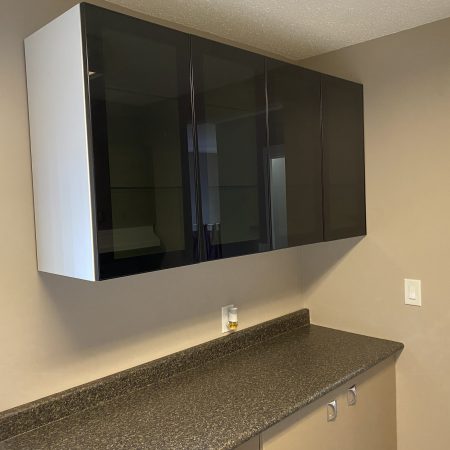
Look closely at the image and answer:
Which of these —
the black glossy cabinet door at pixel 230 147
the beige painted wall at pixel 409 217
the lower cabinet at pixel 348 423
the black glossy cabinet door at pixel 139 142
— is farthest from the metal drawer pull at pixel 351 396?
the black glossy cabinet door at pixel 139 142

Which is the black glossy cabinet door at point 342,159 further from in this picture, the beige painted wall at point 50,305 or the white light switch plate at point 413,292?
the beige painted wall at point 50,305

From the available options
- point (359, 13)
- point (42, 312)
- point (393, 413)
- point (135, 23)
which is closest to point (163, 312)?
point (42, 312)

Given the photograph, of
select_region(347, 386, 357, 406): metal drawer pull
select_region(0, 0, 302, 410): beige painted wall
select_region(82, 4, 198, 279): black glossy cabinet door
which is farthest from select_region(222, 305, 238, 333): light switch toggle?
select_region(82, 4, 198, 279): black glossy cabinet door

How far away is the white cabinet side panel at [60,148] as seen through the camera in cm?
128

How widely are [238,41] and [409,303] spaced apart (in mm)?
1518

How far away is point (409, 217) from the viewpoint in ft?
6.94

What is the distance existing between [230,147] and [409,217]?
3.29 ft

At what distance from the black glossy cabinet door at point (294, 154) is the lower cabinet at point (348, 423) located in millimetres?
650

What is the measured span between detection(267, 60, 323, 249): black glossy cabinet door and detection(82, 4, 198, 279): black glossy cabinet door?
1.42 ft

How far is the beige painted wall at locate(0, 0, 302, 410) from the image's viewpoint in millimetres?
1461

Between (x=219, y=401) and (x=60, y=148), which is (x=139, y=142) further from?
(x=219, y=401)

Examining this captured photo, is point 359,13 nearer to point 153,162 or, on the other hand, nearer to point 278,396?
point 153,162

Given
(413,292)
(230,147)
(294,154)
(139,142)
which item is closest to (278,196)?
(294,154)

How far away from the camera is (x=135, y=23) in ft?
4.49
